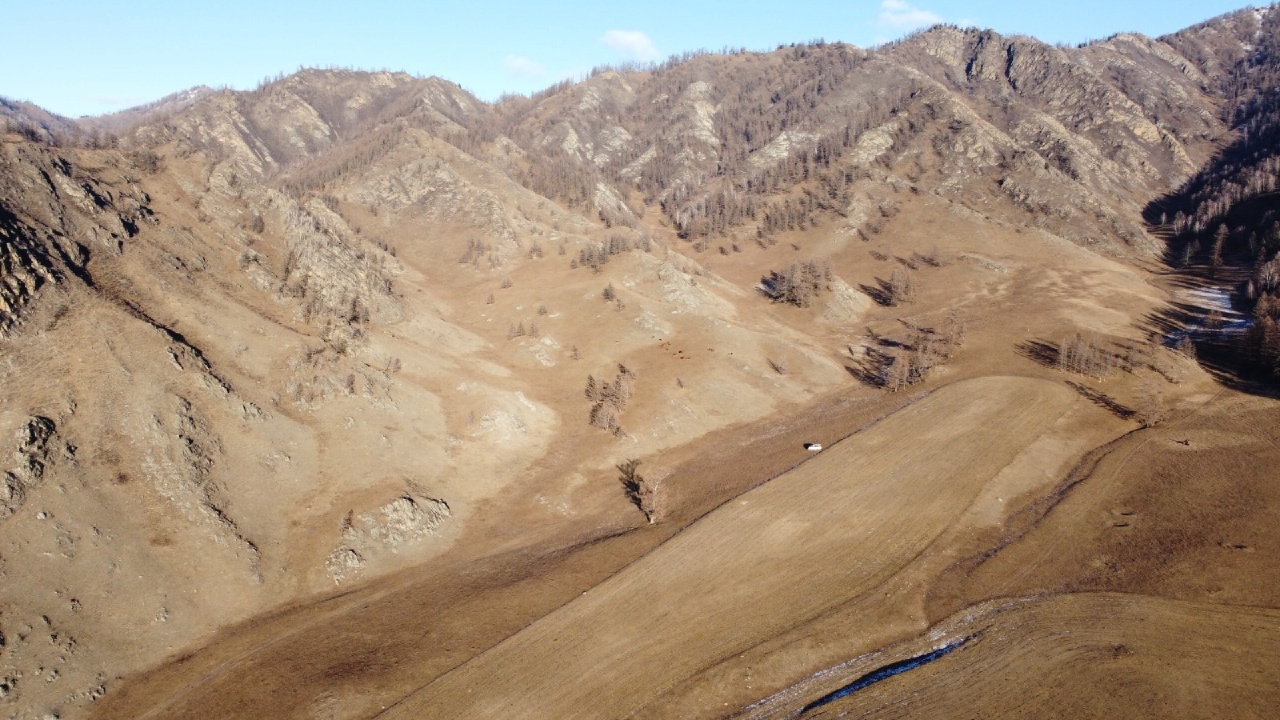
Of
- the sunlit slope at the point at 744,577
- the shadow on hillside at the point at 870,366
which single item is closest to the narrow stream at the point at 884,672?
the sunlit slope at the point at 744,577

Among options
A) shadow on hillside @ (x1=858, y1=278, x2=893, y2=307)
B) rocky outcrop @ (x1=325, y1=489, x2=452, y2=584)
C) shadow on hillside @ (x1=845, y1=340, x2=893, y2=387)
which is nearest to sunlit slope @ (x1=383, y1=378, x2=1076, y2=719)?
rocky outcrop @ (x1=325, y1=489, x2=452, y2=584)

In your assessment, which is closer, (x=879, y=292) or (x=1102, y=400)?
(x=1102, y=400)

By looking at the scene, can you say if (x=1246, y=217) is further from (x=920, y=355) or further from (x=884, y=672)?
(x=884, y=672)

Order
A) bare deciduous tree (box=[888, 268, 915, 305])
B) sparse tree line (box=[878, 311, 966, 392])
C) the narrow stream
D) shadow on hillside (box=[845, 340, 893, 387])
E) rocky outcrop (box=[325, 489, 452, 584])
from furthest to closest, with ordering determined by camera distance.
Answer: bare deciduous tree (box=[888, 268, 915, 305]), shadow on hillside (box=[845, 340, 893, 387]), sparse tree line (box=[878, 311, 966, 392]), rocky outcrop (box=[325, 489, 452, 584]), the narrow stream

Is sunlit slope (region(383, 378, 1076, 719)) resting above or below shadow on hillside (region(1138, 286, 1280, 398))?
below

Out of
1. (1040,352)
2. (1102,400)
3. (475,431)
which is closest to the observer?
(475,431)

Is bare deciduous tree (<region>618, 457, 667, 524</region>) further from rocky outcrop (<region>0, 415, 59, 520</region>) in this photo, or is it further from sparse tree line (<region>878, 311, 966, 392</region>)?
rocky outcrop (<region>0, 415, 59, 520</region>)

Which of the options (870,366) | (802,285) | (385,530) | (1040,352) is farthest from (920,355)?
(385,530)
